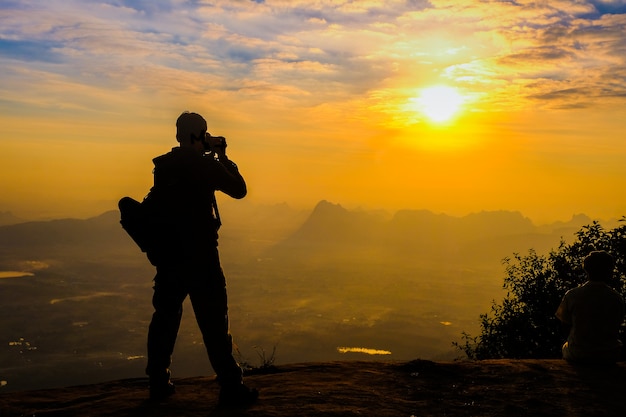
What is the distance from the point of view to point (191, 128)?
20.4ft

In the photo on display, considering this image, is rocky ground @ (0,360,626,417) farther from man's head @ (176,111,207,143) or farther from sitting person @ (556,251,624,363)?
man's head @ (176,111,207,143)

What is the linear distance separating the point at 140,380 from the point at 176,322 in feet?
8.00

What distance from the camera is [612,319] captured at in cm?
765

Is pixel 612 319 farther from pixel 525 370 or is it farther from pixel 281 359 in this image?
pixel 281 359

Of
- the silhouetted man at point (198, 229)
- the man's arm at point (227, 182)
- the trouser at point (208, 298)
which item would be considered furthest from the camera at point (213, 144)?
the trouser at point (208, 298)

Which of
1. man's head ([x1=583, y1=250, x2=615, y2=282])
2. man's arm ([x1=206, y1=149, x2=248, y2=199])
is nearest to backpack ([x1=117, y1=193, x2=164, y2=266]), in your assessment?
man's arm ([x1=206, y1=149, x2=248, y2=199])

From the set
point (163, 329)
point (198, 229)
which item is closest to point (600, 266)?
point (198, 229)

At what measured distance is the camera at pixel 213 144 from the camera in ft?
20.6

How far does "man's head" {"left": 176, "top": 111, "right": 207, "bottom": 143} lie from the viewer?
622cm

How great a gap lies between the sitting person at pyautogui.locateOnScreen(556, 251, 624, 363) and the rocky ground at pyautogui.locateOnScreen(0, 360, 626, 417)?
9.8 inches

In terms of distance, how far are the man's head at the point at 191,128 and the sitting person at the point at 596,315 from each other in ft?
20.5

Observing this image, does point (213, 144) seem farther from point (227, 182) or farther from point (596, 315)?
point (596, 315)

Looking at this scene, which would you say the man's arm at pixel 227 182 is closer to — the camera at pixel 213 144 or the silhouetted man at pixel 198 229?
the silhouetted man at pixel 198 229

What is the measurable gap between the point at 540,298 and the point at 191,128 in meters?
17.3
